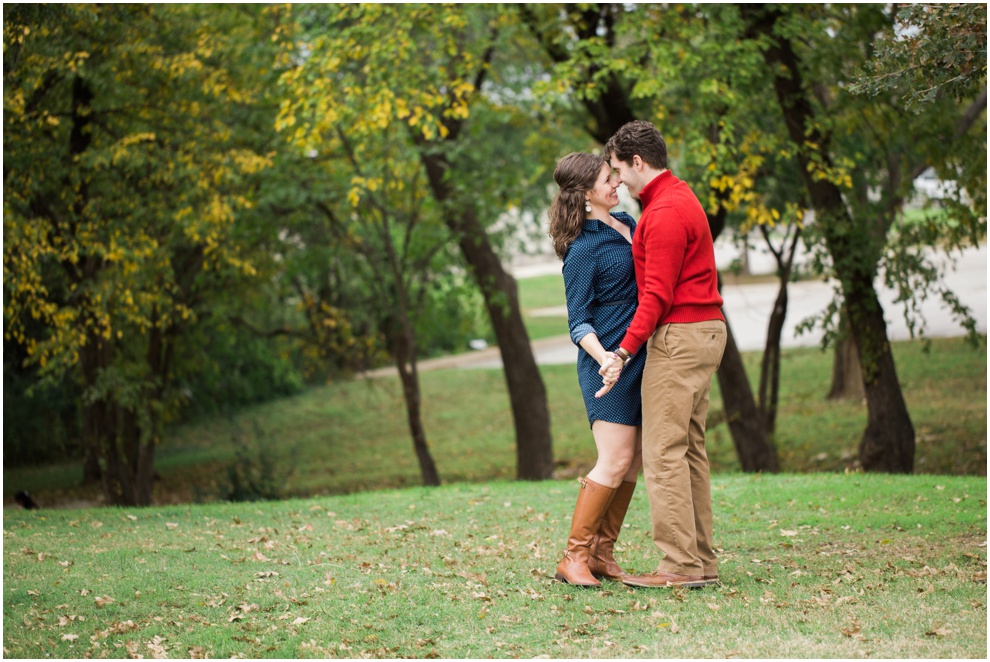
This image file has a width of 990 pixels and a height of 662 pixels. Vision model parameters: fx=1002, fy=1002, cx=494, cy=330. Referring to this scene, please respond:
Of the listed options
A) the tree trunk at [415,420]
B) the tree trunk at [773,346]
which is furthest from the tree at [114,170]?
the tree trunk at [773,346]

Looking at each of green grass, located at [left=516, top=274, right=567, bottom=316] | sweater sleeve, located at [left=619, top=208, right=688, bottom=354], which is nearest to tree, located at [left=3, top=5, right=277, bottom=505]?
sweater sleeve, located at [left=619, top=208, right=688, bottom=354]

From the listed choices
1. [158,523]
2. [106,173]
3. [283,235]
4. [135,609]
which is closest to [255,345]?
[283,235]

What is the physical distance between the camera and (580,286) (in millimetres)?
4773

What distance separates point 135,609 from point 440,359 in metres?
24.2

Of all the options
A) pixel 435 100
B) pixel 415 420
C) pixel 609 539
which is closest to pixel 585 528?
pixel 609 539

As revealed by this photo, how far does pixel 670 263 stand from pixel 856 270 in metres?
7.04

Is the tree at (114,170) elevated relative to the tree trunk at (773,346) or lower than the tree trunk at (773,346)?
elevated

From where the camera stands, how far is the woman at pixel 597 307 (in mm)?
4801

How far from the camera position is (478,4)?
11.2m

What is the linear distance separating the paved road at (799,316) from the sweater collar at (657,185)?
57.5 feet

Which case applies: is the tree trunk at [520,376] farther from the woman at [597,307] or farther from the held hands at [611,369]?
the held hands at [611,369]

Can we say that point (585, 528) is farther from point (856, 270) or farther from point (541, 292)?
point (541, 292)

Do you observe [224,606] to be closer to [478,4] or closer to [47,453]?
[478,4]

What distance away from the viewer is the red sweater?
14.8ft
